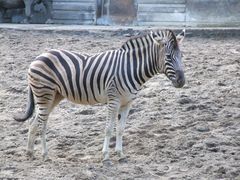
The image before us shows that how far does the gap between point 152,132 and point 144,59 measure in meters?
1.31

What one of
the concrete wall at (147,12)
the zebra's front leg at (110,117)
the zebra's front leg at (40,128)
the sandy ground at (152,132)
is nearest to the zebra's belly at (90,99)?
the zebra's front leg at (110,117)

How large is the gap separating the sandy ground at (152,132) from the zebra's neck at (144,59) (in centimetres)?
86

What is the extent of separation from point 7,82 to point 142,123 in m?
2.93

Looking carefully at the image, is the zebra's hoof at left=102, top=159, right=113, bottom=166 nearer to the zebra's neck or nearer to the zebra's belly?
the zebra's belly

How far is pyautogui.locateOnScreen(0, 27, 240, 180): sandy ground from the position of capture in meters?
5.54

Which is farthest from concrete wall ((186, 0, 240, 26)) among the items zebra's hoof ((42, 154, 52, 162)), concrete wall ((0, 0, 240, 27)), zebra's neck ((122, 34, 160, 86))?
zebra's hoof ((42, 154, 52, 162))

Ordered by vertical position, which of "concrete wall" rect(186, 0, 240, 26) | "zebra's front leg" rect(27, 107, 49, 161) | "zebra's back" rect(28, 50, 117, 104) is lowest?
"zebra's front leg" rect(27, 107, 49, 161)

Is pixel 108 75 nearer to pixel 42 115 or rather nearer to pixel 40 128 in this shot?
pixel 42 115

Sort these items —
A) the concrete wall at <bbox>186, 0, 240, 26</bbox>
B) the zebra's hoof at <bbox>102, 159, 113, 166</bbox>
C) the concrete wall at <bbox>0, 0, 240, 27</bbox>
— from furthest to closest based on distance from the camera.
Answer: the concrete wall at <bbox>0, 0, 240, 27</bbox>, the concrete wall at <bbox>186, 0, 240, 26</bbox>, the zebra's hoof at <bbox>102, 159, 113, 166</bbox>

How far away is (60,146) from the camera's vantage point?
6.42m

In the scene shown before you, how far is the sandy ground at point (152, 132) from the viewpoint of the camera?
5.54 m

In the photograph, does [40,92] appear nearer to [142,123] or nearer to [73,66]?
[73,66]

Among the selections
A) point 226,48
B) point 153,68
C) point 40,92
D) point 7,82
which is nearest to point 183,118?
point 153,68

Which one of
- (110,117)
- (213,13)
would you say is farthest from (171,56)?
(213,13)
